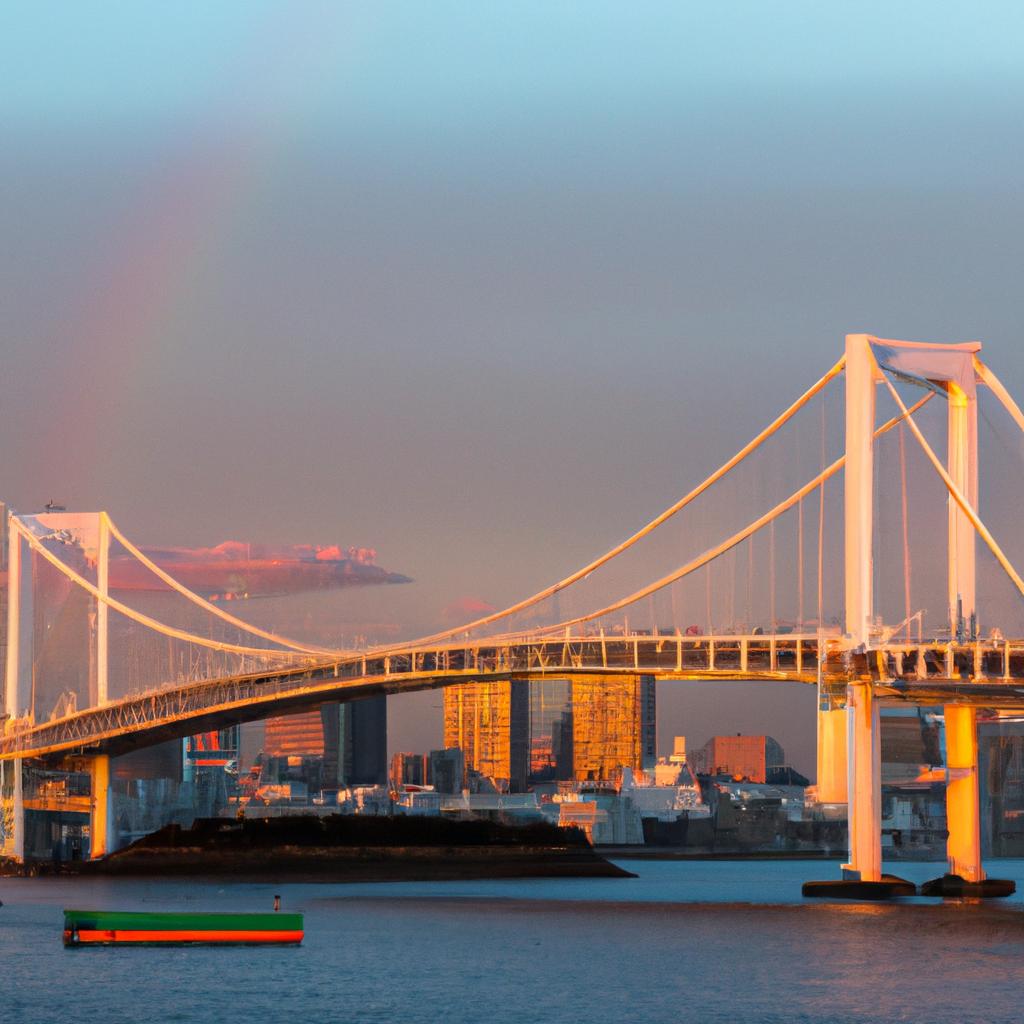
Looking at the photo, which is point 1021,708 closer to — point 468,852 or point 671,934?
point 671,934

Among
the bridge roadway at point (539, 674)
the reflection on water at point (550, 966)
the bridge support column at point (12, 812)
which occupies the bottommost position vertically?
the reflection on water at point (550, 966)

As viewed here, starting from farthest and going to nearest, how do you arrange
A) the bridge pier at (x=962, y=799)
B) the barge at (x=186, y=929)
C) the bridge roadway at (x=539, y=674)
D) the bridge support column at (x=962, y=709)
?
the bridge pier at (x=962, y=799) → the bridge support column at (x=962, y=709) → the bridge roadway at (x=539, y=674) → the barge at (x=186, y=929)

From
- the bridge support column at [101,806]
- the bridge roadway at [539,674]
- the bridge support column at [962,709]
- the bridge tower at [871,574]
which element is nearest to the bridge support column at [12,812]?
the bridge roadway at [539,674]

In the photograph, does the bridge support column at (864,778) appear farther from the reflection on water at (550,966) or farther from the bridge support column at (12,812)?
the bridge support column at (12,812)

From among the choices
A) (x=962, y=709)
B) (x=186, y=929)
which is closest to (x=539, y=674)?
(x=962, y=709)

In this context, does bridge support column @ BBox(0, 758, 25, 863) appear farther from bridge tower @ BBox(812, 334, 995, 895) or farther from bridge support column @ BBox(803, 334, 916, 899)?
bridge support column @ BBox(803, 334, 916, 899)

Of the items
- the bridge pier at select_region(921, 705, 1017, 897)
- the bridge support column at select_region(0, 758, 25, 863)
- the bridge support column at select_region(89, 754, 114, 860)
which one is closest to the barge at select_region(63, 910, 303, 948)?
the bridge pier at select_region(921, 705, 1017, 897)

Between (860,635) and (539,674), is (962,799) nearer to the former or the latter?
(860,635)
